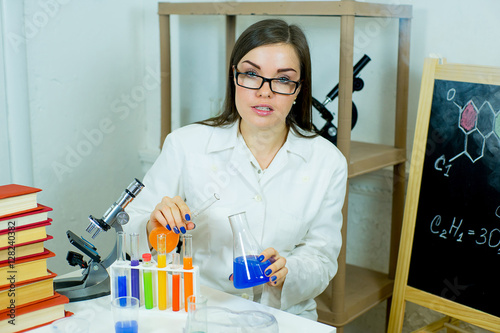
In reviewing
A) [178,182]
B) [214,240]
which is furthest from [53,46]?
[214,240]

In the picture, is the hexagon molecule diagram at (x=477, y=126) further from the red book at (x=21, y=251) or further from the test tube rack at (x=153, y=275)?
the red book at (x=21, y=251)

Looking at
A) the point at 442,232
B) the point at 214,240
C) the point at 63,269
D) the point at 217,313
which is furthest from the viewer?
the point at 63,269

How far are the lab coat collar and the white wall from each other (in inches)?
24.3

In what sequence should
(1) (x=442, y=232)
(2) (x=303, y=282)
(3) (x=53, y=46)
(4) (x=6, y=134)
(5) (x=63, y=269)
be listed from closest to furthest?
(2) (x=303, y=282) → (1) (x=442, y=232) → (4) (x=6, y=134) → (3) (x=53, y=46) → (5) (x=63, y=269)

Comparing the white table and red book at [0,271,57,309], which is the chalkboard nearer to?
the white table

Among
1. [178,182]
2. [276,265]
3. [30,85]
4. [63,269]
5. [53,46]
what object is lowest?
[63,269]

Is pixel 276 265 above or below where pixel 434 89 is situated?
below

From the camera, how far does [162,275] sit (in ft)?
4.37

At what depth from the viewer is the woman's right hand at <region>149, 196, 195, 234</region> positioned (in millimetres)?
1426

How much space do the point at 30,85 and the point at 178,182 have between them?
89cm

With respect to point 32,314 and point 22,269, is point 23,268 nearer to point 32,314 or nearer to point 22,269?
point 22,269

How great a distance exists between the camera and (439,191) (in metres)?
2.03

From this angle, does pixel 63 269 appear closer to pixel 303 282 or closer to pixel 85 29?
pixel 85 29


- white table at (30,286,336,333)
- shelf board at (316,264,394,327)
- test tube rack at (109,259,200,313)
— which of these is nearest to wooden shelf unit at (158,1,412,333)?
shelf board at (316,264,394,327)
